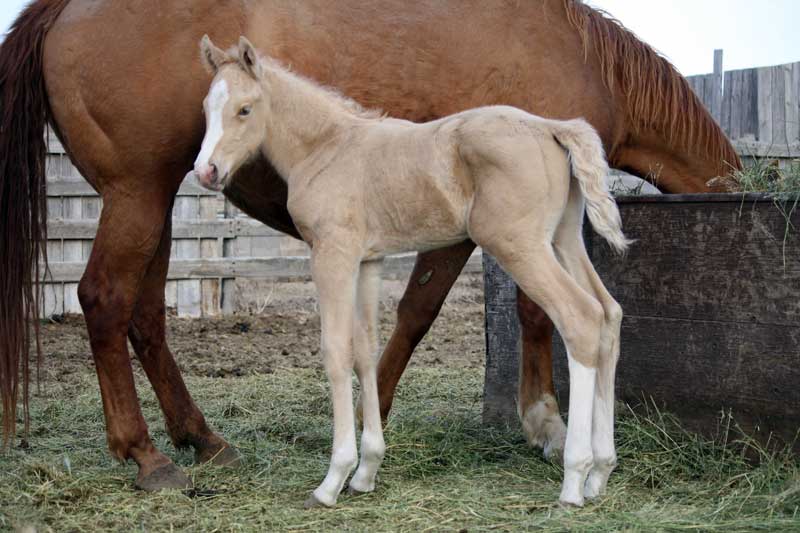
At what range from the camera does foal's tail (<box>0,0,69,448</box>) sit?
12.7ft

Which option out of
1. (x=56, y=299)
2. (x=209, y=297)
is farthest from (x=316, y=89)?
(x=209, y=297)

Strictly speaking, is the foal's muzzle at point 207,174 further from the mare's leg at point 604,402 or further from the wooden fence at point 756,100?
the wooden fence at point 756,100

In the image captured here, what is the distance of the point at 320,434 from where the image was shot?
4.48 m

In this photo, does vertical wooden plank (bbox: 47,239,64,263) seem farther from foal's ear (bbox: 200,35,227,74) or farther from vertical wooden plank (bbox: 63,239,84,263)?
foal's ear (bbox: 200,35,227,74)

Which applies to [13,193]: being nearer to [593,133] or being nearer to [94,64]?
[94,64]

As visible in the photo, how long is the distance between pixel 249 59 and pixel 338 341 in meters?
1.09

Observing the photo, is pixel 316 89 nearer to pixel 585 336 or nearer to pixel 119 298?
pixel 119 298

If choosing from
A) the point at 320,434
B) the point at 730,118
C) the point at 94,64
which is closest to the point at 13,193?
the point at 94,64

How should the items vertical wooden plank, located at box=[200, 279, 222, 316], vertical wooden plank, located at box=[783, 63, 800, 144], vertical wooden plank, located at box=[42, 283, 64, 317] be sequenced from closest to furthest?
vertical wooden plank, located at box=[42, 283, 64, 317], vertical wooden plank, located at box=[200, 279, 222, 316], vertical wooden plank, located at box=[783, 63, 800, 144]

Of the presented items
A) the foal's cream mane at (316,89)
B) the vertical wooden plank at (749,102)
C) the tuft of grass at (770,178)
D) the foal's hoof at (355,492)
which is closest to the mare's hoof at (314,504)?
the foal's hoof at (355,492)

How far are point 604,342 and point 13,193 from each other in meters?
2.55

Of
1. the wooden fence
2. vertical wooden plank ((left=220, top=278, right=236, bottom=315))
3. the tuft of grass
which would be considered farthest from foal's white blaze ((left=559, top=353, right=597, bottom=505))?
the wooden fence

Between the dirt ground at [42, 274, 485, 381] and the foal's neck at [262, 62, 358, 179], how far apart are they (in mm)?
3154

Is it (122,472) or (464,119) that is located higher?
(464,119)
